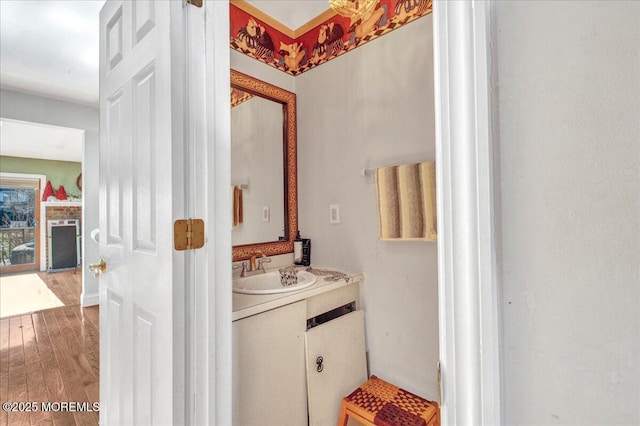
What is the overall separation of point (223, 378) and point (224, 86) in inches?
37.7

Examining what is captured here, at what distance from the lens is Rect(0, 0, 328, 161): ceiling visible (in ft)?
6.47

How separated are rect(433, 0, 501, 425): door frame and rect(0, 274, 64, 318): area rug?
4.73 m

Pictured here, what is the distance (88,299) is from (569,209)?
183 inches

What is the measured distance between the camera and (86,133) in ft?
12.1

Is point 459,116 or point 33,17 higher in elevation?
point 33,17

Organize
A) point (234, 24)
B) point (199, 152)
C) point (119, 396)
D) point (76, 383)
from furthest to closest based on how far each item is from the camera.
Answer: point (76, 383), point (234, 24), point (119, 396), point (199, 152)

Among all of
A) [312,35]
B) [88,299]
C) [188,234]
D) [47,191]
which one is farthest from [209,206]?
[47,191]

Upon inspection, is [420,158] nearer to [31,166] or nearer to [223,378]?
[223,378]

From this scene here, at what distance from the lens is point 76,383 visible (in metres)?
2.05

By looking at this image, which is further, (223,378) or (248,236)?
(248,236)

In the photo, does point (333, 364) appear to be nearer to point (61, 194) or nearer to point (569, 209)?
point (569, 209)

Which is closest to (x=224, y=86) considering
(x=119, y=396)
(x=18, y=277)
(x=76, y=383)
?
(x=119, y=396)

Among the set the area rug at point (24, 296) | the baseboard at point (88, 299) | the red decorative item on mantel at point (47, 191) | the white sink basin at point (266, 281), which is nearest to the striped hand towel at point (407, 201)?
the white sink basin at point (266, 281)

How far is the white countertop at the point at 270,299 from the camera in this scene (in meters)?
1.24
